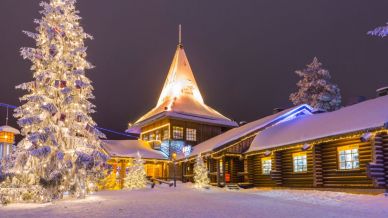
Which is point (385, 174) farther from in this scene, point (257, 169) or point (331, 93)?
point (331, 93)

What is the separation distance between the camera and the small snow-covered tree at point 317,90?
48031 mm

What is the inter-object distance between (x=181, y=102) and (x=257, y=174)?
16.8 m

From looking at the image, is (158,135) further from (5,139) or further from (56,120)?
(56,120)

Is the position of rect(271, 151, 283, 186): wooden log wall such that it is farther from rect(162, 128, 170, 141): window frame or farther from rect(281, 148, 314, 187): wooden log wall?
rect(162, 128, 170, 141): window frame

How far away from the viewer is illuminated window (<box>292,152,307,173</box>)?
23.5 m

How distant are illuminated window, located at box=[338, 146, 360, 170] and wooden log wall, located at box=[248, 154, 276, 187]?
614 cm

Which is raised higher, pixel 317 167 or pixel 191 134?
pixel 191 134

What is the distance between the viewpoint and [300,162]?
2384 centimetres

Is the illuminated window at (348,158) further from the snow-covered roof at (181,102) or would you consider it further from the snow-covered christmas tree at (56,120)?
the snow-covered roof at (181,102)

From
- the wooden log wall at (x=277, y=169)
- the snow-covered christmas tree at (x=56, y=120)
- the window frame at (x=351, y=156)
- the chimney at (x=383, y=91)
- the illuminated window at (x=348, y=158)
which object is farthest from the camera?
the wooden log wall at (x=277, y=169)

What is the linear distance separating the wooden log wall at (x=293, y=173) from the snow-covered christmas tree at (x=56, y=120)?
11615mm

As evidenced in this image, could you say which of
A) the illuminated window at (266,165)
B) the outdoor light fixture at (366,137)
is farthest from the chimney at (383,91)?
the illuminated window at (266,165)

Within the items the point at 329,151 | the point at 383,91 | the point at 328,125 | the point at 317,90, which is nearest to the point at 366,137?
the point at 329,151

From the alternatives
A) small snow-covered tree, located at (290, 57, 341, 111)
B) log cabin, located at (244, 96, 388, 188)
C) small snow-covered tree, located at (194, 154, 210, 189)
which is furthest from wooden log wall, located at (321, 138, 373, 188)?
small snow-covered tree, located at (290, 57, 341, 111)
